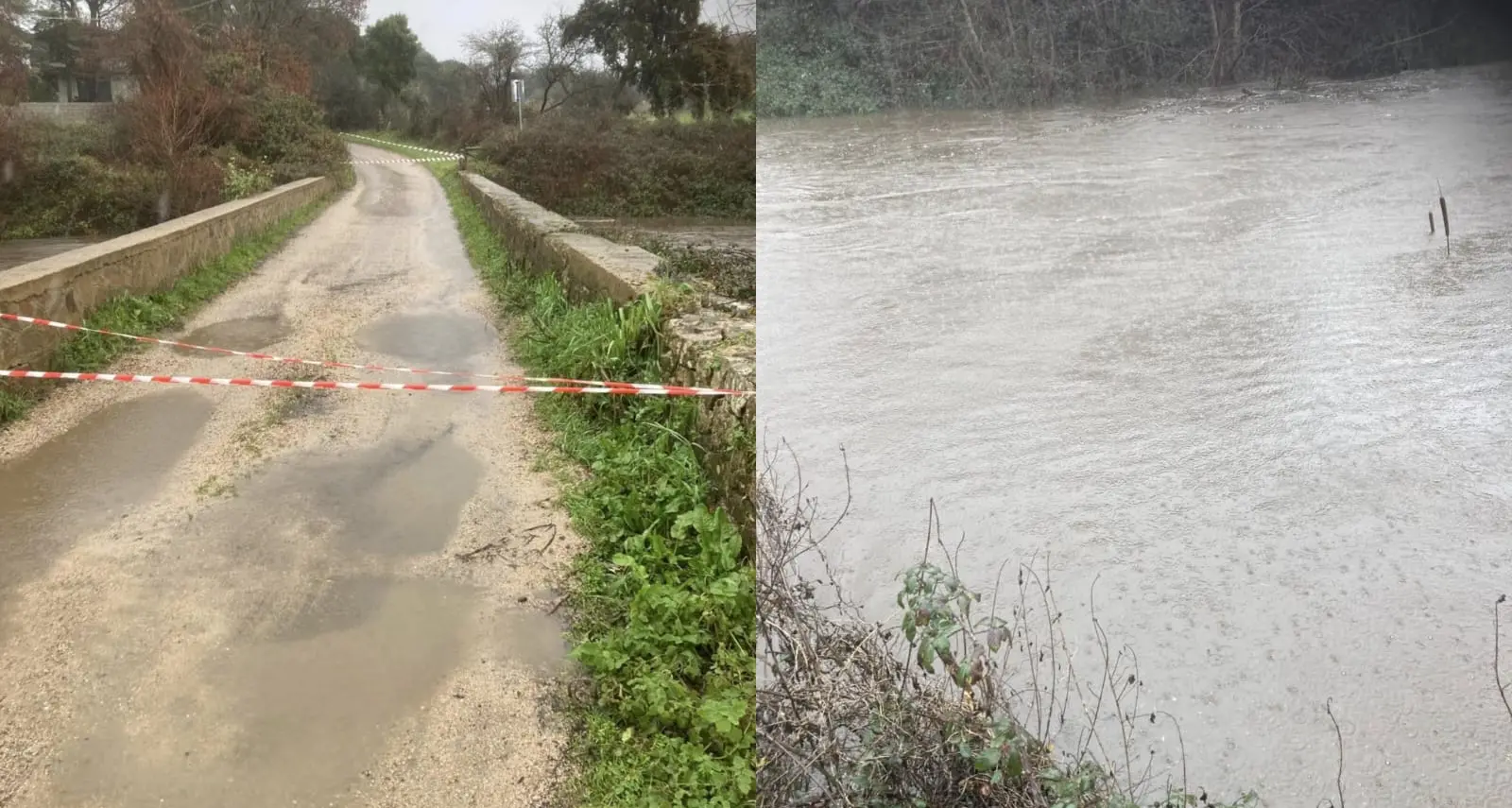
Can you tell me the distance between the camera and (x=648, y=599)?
7.88ft

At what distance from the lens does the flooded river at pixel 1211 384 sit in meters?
2.93

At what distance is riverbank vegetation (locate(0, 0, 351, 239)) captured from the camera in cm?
581

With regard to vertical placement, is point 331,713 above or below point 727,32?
below

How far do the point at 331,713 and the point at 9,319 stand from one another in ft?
10.8

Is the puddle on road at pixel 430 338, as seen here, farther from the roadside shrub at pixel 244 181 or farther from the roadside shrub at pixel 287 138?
the roadside shrub at pixel 244 181

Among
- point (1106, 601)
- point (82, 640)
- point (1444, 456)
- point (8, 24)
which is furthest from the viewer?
point (8, 24)

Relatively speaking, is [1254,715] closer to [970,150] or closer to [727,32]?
[727,32]

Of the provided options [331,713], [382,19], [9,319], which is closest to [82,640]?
[331,713]

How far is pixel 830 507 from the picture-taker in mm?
3576

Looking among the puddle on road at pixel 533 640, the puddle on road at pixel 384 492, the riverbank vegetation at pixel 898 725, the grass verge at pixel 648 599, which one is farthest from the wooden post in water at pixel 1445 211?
the puddle on road at pixel 533 640

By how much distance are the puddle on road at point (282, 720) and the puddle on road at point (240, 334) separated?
313cm

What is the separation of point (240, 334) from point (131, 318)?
0.54 metres

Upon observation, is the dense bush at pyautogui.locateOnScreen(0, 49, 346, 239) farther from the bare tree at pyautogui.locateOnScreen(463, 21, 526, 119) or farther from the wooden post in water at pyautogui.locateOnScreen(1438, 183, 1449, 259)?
the wooden post in water at pyautogui.locateOnScreen(1438, 183, 1449, 259)

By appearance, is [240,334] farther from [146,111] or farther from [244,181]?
[244,181]
